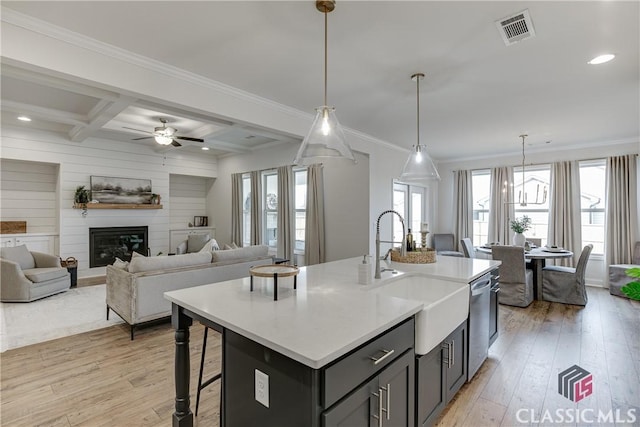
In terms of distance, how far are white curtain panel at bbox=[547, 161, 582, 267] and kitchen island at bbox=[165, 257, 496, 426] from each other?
607 cm

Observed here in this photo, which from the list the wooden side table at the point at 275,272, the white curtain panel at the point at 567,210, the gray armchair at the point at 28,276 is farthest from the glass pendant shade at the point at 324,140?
the white curtain panel at the point at 567,210

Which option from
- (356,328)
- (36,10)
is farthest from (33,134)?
(356,328)

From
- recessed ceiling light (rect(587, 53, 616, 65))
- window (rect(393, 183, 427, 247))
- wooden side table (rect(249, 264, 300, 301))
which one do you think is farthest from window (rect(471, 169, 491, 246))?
wooden side table (rect(249, 264, 300, 301))

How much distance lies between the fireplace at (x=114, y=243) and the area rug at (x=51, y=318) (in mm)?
1446

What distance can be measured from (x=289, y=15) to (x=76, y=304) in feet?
16.3

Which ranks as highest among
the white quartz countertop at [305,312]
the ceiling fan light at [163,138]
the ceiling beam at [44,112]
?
the ceiling beam at [44,112]

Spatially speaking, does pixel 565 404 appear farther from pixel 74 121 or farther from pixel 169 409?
pixel 74 121

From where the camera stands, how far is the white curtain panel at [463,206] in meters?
7.45

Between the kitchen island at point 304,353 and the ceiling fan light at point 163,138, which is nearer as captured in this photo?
the kitchen island at point 304,353

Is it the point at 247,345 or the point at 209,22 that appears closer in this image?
the point at 247,345

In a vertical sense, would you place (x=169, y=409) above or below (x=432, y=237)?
below

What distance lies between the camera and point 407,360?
1.62 metres

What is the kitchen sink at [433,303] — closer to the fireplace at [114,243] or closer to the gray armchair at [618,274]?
the gray armchair at [618,274]

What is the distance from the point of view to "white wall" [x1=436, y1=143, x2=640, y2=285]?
19.0 feet
